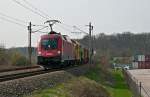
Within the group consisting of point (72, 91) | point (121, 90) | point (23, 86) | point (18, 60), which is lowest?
point (121, 90)

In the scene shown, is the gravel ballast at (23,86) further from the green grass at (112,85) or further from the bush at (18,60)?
the bush at (18,60)

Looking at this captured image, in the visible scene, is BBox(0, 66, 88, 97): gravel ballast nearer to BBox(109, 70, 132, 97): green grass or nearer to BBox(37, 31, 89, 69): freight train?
BBox(37, 31, 89, 69): freight train

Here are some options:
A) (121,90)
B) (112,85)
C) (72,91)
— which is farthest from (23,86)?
(112,85)

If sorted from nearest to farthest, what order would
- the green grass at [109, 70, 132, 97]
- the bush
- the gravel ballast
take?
the gravel ballast → the green grass at [109, 70, 132, 97] → the bush

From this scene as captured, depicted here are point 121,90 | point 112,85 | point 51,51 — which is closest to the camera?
point 51,51

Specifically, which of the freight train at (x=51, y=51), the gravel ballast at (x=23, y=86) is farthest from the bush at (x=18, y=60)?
the gravel ballast at (x=23, y=86)

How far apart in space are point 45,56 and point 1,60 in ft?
76.7

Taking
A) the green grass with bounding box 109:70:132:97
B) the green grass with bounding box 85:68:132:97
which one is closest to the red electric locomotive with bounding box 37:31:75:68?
the green grass with bounding box 85:68:132:97

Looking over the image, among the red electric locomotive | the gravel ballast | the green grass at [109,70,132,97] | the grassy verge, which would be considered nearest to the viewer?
the gravel ballast

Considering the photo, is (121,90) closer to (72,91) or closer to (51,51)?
(51,51)

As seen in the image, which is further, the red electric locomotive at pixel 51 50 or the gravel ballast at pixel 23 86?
the red electric locomotive at pixel 51 50

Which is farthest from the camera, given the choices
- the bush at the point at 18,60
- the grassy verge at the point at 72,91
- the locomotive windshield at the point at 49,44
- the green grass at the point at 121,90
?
the bush at the point at 18,60

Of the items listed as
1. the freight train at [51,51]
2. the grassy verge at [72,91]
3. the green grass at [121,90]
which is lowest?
the green grass at [121,90]

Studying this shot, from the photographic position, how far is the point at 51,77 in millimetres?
27891
